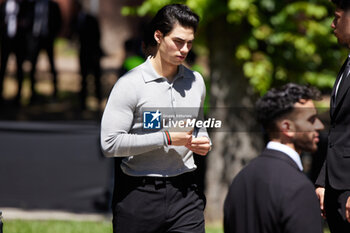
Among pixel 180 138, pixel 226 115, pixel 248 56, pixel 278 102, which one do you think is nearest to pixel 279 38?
pixel 248 56

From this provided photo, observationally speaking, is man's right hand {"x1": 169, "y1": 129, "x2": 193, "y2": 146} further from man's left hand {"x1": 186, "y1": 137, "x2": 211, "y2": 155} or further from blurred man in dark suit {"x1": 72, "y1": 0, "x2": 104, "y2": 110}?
blurred man in dark suit {"x1": 72, "y1": 0, "x2": 104, "y2": 110}

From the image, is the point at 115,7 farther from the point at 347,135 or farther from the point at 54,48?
the point at 347,135

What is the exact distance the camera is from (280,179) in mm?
2633

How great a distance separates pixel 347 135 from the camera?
329cm

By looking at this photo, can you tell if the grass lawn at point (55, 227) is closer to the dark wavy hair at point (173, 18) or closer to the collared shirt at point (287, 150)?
the dark wavy hair at point (173, 18)

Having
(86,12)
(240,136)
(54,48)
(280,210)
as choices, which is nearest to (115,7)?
(86,12)

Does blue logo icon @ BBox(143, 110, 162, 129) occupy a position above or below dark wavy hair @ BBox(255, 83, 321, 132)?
below

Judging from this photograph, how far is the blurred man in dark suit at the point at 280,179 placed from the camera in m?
2.58

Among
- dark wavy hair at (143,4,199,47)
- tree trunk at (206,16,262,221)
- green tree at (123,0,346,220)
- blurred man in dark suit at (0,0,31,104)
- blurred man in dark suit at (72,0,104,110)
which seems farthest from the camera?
blurred man in dark suit at (72,0,104,110)

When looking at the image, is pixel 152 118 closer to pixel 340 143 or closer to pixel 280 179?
pixel 280 179

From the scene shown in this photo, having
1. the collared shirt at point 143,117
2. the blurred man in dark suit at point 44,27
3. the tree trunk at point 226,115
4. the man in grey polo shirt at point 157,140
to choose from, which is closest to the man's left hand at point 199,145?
the man in grey polo shirt at point 157,140

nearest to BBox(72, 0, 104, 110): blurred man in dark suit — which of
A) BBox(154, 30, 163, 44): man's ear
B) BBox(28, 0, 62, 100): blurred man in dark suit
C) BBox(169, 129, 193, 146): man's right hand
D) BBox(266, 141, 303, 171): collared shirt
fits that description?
BBox(28, 0, 62, 100): blurred man in dark suit

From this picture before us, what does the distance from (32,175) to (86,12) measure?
3.27m

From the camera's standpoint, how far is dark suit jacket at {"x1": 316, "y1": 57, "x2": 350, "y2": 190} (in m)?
3.29
